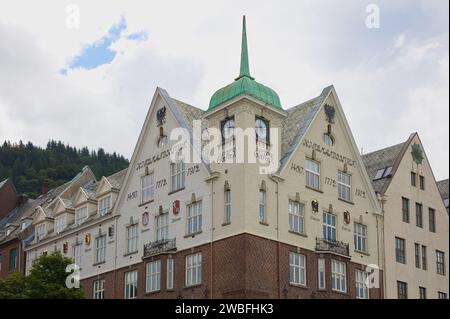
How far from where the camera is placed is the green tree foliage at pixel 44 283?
60.0 m

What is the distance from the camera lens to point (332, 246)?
66.7 meters

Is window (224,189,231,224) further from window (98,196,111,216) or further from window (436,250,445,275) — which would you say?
window (436,250,445,275)

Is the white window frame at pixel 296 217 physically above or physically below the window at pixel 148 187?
below

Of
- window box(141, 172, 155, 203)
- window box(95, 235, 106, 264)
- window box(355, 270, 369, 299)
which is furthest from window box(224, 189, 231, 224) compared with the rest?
window box(95, 235, 106, 264)

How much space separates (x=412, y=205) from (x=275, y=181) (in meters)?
16.6

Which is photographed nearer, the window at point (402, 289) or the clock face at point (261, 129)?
the clock face at point (261, 129)

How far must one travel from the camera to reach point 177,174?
67562 millimetres

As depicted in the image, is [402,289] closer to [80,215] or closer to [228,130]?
[228,130]

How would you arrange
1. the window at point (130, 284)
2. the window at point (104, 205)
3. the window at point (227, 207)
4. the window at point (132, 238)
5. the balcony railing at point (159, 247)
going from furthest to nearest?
1. the window at point (104, 205)
2. the window at point (132, 238)
3. the window at point (130, 284)
4. the balcony railing at point (159, 247)
5. the window at point (227, 207)

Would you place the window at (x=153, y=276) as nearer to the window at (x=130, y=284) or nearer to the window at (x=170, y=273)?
the window at (x=170, y=273)

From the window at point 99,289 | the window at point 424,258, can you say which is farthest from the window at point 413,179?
the window at point 99,289

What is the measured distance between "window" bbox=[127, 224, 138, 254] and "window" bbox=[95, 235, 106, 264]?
3819 mm

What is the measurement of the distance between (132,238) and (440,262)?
1026 inches
